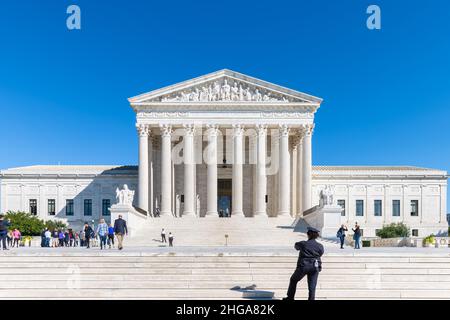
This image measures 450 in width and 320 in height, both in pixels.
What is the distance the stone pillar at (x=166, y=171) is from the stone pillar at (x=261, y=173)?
32.4ft

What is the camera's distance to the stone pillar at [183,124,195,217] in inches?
2323

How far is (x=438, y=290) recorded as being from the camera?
1797 cm

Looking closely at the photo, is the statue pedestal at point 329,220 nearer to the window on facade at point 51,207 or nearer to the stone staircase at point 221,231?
the stone staircase at point 221,231

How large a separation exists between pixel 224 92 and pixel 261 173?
33.5 feet

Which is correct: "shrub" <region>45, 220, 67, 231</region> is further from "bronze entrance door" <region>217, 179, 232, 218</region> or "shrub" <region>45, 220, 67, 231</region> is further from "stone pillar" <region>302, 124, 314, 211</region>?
"stone pillar" <region>302, 124, 314, 211</region>

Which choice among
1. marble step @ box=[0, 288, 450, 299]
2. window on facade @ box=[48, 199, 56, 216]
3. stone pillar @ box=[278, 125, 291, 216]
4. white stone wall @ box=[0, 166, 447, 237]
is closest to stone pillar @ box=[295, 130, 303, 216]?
stone pillar @ box=[278, 125, 291, 216]

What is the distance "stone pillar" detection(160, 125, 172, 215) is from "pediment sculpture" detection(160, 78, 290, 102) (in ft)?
12.8

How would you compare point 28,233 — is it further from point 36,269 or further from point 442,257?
point 442,257

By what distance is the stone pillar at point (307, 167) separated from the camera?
5953cm

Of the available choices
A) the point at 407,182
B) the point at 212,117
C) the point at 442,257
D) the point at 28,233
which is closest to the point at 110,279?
the point at 442,257

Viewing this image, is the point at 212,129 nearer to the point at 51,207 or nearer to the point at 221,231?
the point at 221,231

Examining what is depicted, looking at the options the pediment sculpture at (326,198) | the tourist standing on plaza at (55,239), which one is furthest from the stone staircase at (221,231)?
the tourist standing on plaza at (55,239)
